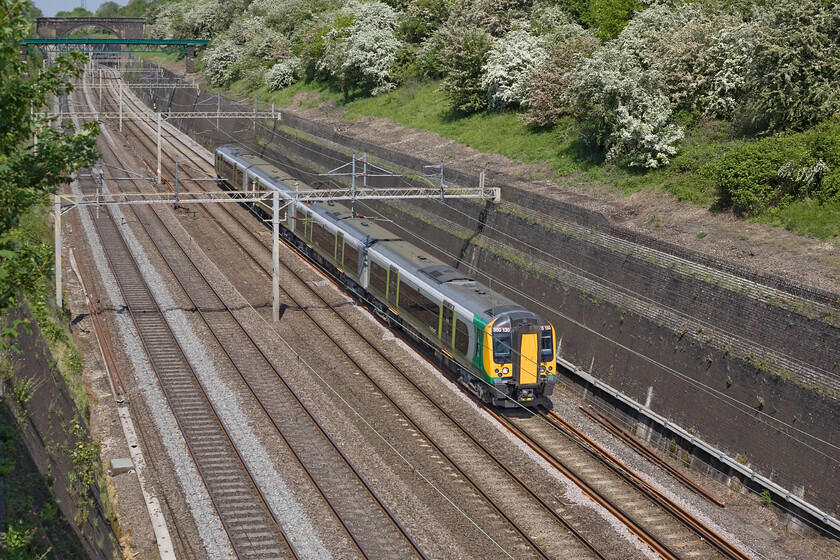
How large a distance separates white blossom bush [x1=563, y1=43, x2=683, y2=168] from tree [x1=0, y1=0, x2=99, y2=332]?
23.2 metres

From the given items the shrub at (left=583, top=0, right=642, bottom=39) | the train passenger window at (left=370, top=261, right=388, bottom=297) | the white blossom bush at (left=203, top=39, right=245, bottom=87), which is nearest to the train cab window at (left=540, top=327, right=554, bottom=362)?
the train passenger window at (left=370, top=261, right=388, bottom=297)

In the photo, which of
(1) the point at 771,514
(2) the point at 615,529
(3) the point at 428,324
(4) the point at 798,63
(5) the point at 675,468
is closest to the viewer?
(2) the point at 615,529

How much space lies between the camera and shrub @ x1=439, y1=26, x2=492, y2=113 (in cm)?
4294

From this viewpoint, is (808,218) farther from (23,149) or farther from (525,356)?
(23,149)

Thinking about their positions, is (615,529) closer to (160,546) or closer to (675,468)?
(675,468)

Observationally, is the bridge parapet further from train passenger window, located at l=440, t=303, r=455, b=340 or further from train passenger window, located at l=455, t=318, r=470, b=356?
train passenger window, located at l=455, t=318, r=470, b=356

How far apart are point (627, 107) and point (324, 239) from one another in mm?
12315

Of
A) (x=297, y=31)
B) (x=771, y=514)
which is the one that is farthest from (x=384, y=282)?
(x=297, y=31)

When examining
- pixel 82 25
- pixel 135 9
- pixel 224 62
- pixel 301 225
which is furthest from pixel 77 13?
pixel 301 225

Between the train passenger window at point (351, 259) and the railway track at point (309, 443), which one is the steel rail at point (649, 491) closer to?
the railway track at point (309, 443)

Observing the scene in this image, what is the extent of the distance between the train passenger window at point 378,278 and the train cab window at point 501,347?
21.9ft

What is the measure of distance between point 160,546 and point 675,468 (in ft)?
38.9

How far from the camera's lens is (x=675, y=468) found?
65.0 ft

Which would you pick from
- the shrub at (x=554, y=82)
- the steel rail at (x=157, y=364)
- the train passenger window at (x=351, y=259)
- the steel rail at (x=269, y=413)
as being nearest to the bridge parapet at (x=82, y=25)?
the steel rail at (x=157, y=364)
